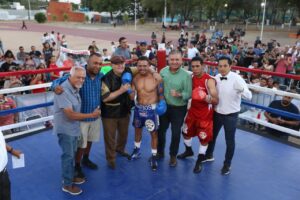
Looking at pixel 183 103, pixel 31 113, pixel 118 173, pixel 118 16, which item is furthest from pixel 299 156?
pixel 118 16

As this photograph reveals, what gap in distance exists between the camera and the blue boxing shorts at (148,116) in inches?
153

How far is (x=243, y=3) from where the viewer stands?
50.6 metres

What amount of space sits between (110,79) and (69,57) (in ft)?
20.2

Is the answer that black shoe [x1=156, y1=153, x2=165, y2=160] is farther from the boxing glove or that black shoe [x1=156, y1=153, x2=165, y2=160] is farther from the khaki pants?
the boxing glove

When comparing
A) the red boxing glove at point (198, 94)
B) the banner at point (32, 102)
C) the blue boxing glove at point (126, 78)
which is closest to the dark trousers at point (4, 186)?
the blue boxing glove at point (126, 78)

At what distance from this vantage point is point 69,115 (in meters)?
3.03

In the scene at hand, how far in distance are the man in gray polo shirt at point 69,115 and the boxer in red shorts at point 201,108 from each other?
1296mm

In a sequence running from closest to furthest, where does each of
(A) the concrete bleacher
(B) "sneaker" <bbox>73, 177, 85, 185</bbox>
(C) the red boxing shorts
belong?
1. (B) "sneaker" <bbox>73, 177, 85, 185</bbox>
2. (C) the red boxing shorts
3. (A) the concrete bleacher

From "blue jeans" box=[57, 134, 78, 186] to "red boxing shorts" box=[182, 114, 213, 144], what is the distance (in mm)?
1521

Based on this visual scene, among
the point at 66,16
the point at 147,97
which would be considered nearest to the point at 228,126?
the point at 147,97

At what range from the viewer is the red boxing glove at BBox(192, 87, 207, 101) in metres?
3.65

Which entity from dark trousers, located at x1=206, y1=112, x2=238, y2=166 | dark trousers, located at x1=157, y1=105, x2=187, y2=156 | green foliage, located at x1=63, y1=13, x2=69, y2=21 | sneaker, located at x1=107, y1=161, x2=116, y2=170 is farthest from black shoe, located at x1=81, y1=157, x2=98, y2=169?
green foliage, located at x1=63, y1=13, x2=69, y2=21

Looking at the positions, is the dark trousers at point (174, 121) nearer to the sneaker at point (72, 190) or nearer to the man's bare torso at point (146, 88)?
the man's bare torso at point (146, 88)

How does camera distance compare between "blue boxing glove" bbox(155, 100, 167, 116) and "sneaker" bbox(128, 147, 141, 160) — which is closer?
"blue boxing glove" bbox(155, 100, 167, 116)
